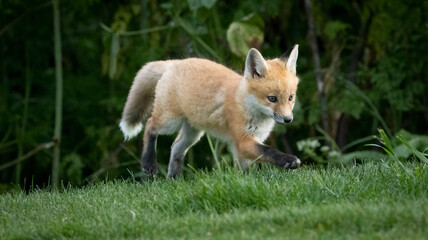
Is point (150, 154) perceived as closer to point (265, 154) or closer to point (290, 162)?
point (265, 154)

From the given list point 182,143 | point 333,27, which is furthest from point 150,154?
point 333,27

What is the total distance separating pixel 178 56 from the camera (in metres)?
9.82

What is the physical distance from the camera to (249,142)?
660 centimetres

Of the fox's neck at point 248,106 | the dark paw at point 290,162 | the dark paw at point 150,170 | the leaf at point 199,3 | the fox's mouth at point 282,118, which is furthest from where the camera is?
the leaf at point 199,3

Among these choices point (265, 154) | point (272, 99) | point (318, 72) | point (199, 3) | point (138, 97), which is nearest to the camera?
point (265, 154)

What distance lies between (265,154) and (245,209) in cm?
153

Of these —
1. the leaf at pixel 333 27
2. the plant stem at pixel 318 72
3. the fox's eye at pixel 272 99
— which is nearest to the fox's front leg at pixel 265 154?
the fox's eye at pixel 272 99

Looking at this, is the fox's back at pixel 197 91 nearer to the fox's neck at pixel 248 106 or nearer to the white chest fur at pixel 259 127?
the fox's neck at pixel 248 106

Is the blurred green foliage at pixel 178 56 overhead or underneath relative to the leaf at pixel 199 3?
underneath

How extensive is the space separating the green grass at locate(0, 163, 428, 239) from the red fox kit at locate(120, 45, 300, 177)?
73 cm

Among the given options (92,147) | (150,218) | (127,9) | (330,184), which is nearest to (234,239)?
(150,218)

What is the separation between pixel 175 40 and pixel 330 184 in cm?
481

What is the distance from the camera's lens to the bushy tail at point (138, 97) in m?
7.92

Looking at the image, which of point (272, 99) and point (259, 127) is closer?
point (272, 99)
